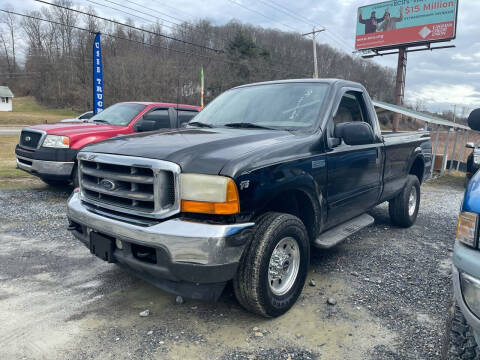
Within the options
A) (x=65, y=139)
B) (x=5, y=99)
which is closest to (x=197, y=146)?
(x=65, y=139)

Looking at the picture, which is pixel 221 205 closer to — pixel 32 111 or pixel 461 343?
pixel 461 343

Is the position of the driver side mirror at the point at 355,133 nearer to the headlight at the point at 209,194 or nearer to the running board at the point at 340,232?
the running board at the point at 340,232

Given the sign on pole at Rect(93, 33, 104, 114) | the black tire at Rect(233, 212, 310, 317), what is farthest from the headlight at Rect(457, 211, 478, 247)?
the sign on pole at Rect(93, 33, 104, 114)

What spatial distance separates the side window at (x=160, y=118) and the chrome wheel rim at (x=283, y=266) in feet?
16.6

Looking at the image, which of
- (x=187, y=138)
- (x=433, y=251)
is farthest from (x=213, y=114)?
(x=433, y=251)

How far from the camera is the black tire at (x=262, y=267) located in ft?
8.28

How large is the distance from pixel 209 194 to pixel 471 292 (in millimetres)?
1518

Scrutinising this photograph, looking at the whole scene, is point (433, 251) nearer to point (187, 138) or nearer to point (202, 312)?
point (202, 312)

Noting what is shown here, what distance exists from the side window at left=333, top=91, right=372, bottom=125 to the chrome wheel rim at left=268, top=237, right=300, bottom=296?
1.36m

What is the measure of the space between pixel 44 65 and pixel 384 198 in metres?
65.4

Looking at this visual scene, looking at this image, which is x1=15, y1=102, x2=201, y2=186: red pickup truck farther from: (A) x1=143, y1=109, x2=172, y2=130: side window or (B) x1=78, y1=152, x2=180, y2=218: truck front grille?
(B) x1=78, y1=152, x2=180, y2=218: truck front grille

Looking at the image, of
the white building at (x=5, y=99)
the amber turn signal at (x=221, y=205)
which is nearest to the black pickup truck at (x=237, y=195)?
the amber turn signal at (x=221, y=205)

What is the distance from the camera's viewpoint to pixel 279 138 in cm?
297

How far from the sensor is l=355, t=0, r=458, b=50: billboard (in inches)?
1024
